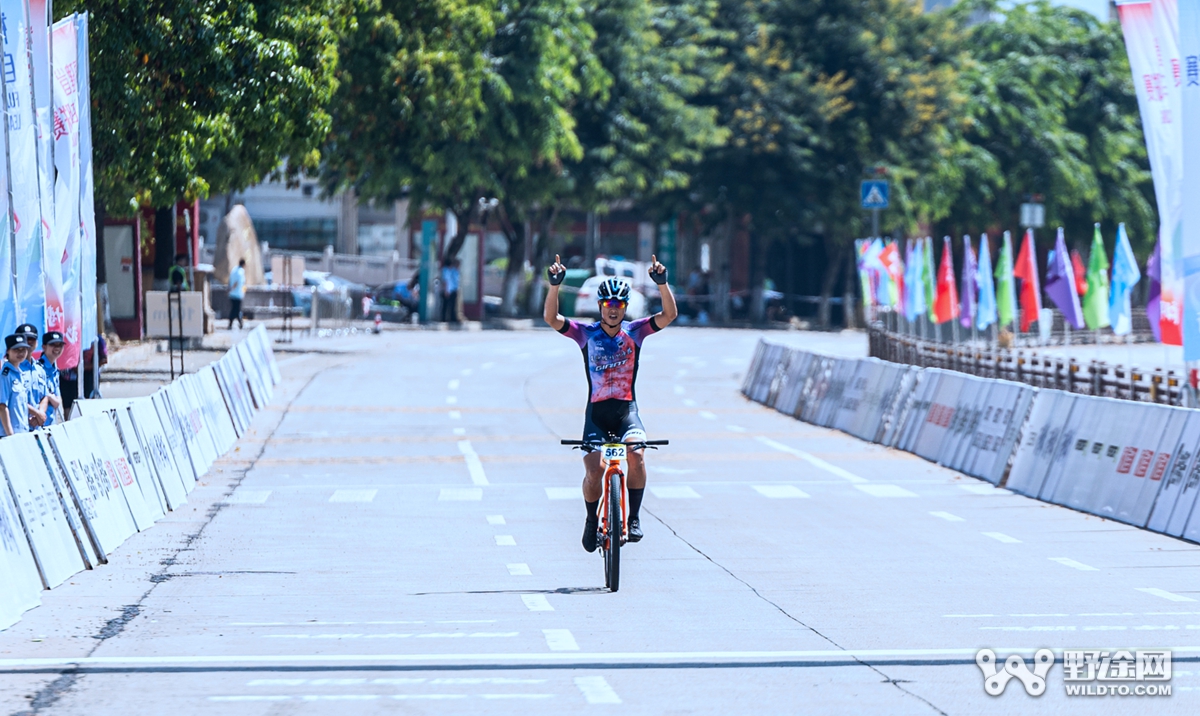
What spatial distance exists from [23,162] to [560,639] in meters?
9.64

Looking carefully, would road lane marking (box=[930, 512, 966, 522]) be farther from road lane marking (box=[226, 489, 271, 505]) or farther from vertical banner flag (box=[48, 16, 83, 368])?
vertical banner flag (box=[48, 16, 83, 368])

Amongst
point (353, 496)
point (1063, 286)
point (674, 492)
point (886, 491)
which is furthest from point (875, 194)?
point (353, 496)

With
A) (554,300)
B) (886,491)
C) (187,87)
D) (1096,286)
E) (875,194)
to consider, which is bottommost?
(886,491)

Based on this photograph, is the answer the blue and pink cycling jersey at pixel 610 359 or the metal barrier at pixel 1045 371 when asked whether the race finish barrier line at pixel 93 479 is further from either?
the metal barrier at pixel 1045 371

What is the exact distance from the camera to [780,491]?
18.1 meters

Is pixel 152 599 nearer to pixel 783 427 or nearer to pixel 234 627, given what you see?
pixel 234 627

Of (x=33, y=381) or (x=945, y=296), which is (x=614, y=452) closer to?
(x=33, y=381)

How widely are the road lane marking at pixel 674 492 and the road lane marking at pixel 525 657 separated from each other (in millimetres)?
8188

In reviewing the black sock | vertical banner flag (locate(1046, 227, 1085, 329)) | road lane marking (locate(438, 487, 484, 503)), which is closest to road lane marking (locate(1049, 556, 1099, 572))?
the black sock

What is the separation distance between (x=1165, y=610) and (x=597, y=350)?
12.9 ft

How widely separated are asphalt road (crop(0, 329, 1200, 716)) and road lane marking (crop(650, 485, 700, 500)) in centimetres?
10

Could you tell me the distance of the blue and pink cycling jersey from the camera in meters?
11.5

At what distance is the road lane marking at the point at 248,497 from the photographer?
1672 cm

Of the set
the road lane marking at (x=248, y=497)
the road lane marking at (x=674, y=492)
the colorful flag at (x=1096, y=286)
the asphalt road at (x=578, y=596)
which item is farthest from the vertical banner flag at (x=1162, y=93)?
the colorful flag at (x=1096, y=286)
